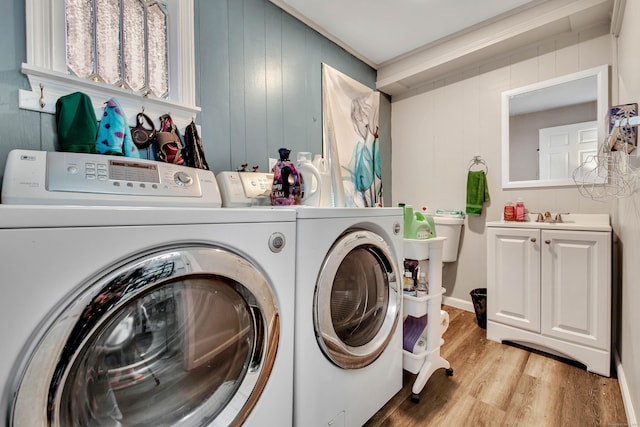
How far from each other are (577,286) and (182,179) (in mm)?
2275

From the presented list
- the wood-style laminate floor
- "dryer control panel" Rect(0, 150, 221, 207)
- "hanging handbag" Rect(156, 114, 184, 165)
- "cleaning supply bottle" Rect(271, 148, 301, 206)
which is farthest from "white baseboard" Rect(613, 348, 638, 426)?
"hanging handbag" Rect(156, 114, 184, 165)

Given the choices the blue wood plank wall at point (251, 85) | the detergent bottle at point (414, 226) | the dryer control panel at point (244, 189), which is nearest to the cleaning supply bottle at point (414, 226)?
the detergent bottle at point (414, 226)

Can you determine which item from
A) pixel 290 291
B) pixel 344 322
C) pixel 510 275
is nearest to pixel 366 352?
pixel 344 322

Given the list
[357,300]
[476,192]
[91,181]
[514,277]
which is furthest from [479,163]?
[91,181]

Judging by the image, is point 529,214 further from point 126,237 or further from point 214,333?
point 126,237

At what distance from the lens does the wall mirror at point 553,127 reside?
187cm

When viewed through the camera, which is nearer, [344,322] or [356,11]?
[344,322]

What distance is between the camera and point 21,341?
1.47ft

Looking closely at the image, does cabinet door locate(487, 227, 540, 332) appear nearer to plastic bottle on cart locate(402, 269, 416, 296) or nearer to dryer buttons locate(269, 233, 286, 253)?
plastic bottle on cart locate(402, 269, 416, 296)

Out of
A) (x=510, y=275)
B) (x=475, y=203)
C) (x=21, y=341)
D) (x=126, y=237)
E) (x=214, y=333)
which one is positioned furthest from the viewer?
(x=475, y=203)

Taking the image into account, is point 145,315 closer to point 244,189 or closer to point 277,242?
point 277,242

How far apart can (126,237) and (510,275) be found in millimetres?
2225

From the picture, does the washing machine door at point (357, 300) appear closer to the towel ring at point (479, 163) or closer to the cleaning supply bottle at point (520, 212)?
the cleaning supply bottle at point (520, 212)

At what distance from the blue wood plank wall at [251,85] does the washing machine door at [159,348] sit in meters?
0.96
